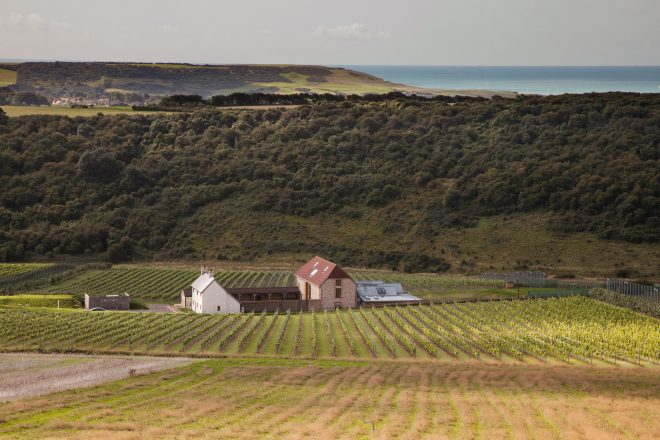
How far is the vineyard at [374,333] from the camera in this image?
131 feet

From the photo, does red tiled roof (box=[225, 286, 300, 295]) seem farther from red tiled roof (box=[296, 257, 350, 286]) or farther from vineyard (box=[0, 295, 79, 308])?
vineyard (box=[0, 295, 79, 308])

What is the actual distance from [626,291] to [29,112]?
71.4 metres

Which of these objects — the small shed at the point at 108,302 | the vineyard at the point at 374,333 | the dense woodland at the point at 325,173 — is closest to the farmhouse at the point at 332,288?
the vineyard at the point at 374,333

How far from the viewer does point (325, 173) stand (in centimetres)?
8838

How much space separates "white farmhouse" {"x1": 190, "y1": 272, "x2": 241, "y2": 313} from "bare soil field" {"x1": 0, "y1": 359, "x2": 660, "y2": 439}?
15255mm

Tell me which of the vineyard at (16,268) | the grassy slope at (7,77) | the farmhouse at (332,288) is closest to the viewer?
the farmhouse at (332,288)

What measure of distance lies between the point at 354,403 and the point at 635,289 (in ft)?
110

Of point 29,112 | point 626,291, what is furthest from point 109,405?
point 29,112

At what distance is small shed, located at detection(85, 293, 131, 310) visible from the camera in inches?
2088

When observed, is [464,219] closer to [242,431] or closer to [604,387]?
[604,387]

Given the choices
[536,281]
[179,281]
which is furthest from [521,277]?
[179,281]

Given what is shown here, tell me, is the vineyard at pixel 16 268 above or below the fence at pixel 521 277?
below

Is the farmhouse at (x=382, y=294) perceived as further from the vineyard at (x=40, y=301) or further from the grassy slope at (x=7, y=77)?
the grassy slope at (x=7, y=77)

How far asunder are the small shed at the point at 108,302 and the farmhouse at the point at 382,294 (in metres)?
14.8
